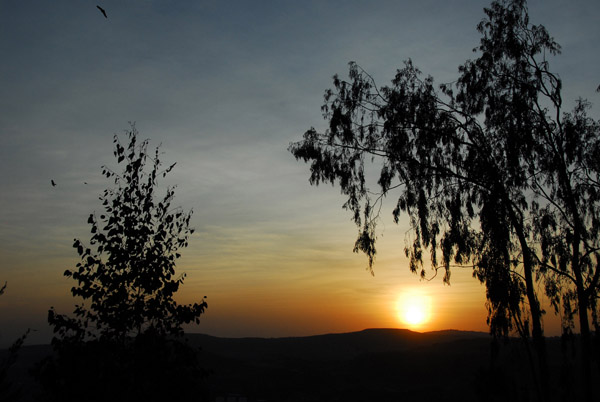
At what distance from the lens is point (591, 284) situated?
16.9m

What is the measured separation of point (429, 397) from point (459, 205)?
7337cm

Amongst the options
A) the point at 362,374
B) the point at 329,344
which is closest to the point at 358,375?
the point at 362,374

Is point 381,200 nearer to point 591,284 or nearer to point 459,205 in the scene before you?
point 459,205

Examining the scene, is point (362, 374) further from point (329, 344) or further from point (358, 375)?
point (329, 344)

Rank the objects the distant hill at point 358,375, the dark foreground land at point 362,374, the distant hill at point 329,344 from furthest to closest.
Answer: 1. the distant hill at point 329,344
2. the distant hill at point 358,375
3. the dark foreground land at point 362,374

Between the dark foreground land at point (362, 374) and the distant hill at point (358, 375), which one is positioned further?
the distant hill at point (358, 375)

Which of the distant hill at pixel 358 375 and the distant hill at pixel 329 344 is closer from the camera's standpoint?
the distant hill at pixel 358 375

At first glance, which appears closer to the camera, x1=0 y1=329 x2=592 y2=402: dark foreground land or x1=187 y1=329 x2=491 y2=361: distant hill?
x1=0 y1=329 x2=592 y2=402: dark foreground land

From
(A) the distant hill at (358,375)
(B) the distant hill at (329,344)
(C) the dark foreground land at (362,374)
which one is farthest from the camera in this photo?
(B) the distant hill at (329,344)

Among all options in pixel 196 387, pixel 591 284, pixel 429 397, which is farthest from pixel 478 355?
pixel 196 387

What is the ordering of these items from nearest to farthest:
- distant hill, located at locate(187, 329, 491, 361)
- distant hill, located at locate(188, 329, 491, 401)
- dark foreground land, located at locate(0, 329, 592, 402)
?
dark foreground land, located at locate(0, 329, 592, 402), distant hill, located at locate(188, 329, 491, 401), distant hill, located at locate(187, 329, 491, 361)

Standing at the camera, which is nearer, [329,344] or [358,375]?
[358,375]

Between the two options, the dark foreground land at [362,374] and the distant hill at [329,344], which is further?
the distant hill at [329,344]

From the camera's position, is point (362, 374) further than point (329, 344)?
No
